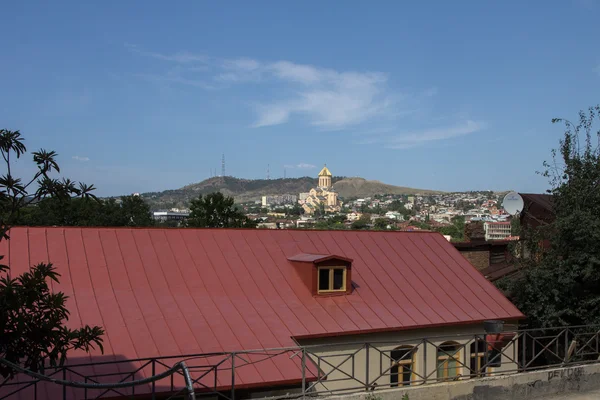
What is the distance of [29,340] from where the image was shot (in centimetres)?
742

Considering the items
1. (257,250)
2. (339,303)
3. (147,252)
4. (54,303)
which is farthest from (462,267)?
(54,303)

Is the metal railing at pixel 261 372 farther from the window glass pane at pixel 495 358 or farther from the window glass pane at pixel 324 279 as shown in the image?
the window glass pane at pixel 324 279

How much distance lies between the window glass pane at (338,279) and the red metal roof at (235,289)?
1.53ft

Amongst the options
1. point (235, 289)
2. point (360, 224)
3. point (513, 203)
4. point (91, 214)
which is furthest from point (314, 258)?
point (360, 224)

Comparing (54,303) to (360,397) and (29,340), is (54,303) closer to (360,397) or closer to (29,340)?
(29,340)

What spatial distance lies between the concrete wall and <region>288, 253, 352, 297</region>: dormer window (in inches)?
296

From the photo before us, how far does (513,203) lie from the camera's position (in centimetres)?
2670

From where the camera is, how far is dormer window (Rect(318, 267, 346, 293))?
62.8 feet

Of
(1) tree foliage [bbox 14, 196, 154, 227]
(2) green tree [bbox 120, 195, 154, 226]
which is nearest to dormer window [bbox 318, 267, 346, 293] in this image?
(1) tree foliage [bbox 14, 196, 154, 227]

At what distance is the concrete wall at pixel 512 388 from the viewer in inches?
455

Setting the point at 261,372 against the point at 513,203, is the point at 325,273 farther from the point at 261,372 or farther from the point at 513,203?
the point at 513,203

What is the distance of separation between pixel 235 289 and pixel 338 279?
143 inches

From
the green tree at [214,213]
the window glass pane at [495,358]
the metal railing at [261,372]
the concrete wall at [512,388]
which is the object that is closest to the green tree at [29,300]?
the metal railing at [261,372]

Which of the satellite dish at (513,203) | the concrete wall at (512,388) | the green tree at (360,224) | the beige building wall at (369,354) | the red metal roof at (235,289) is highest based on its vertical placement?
the satellite dish at (513,203)
